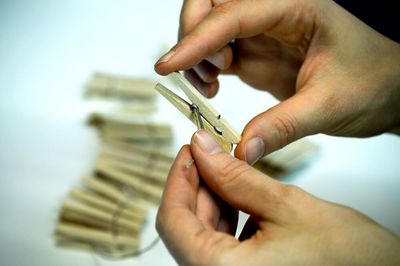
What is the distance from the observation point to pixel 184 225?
0.87m

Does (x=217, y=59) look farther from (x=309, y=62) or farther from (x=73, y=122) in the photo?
(x=73, y=122)

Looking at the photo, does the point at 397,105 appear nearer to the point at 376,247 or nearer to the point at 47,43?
the point at 376,247

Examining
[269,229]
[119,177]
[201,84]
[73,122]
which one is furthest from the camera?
[73,122]

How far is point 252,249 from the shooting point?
812 millimetres

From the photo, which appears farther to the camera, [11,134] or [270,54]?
[11,134]

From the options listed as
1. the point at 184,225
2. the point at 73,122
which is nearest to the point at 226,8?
the point at 184,225

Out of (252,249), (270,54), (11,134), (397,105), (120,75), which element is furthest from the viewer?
(120,75)

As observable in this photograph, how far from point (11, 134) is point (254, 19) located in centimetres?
115

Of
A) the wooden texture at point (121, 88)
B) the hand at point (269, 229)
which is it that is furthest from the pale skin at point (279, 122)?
the wooden texture at point (121, 88)

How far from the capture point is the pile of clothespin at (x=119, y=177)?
1.51m

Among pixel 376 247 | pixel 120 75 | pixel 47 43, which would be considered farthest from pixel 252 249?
pixel 47 43

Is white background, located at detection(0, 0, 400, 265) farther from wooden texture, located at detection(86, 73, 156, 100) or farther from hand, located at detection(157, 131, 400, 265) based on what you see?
hand, located at detection(157, 131, 400, 265)

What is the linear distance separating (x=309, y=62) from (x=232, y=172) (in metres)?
0.54

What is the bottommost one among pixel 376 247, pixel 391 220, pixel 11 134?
pixel 391 220
